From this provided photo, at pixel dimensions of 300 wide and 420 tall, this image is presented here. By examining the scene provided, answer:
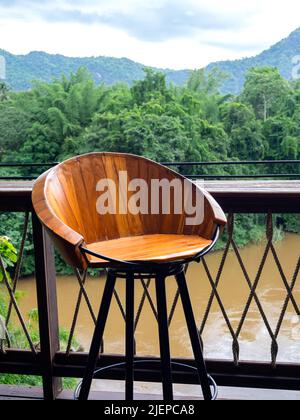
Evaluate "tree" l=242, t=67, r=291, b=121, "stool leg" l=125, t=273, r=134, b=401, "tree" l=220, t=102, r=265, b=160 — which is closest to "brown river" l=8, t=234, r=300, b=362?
"stool leg" l=125, t=273, r=134, b=401

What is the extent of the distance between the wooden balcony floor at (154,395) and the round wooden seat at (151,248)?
1.96 ft

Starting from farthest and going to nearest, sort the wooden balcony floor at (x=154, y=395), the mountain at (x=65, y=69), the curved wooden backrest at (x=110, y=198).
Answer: the mountain at (x=65, y=69) < the wooden balcony floor at (x=154, y=395) < the curved wooden backrest at (x=110, y=198)

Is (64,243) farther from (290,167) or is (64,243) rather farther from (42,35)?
(42,35)

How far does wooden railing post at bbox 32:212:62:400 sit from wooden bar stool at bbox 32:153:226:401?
1.10 ft

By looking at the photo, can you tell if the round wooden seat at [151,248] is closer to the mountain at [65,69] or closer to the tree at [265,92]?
the mountain at [65,69]

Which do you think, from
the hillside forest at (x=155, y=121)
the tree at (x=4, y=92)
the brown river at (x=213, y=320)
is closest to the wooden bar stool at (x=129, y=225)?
the brown river at (x=213, y=320)

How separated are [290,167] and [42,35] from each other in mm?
9309

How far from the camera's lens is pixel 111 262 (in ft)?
2.94

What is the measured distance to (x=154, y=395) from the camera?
1475 mm

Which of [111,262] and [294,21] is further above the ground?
→ [294,21]

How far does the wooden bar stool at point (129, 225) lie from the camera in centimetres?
92

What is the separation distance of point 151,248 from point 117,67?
16802mm

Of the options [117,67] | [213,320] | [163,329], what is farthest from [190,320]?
[117,67]
